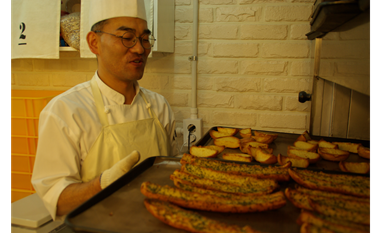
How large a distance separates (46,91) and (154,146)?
4.71ft

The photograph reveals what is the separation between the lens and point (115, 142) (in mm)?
1404

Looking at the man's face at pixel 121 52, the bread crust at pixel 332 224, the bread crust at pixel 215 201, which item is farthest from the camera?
the man's face at pixel 121 52

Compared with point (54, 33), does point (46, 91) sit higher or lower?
lower

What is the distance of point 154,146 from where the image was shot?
1.58m

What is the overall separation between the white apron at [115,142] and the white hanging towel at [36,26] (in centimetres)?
75

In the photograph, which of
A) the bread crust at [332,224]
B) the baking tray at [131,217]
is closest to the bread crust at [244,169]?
the baking tray at [131,217]

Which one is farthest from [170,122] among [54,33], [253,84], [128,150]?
[54,33]

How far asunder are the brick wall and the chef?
1.86 ft

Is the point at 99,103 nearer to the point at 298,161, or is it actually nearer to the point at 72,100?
the point at 72,100

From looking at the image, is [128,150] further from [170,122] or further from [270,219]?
[270,219]

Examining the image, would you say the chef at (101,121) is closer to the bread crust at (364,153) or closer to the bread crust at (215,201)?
the bread crust at (215,201)

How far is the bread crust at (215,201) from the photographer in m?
0.67

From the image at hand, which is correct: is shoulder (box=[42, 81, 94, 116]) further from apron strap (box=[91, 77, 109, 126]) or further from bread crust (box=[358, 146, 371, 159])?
bread crust (box=[358, 146, 371, 159])

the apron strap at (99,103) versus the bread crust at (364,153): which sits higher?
the apron strap at (99,103)
